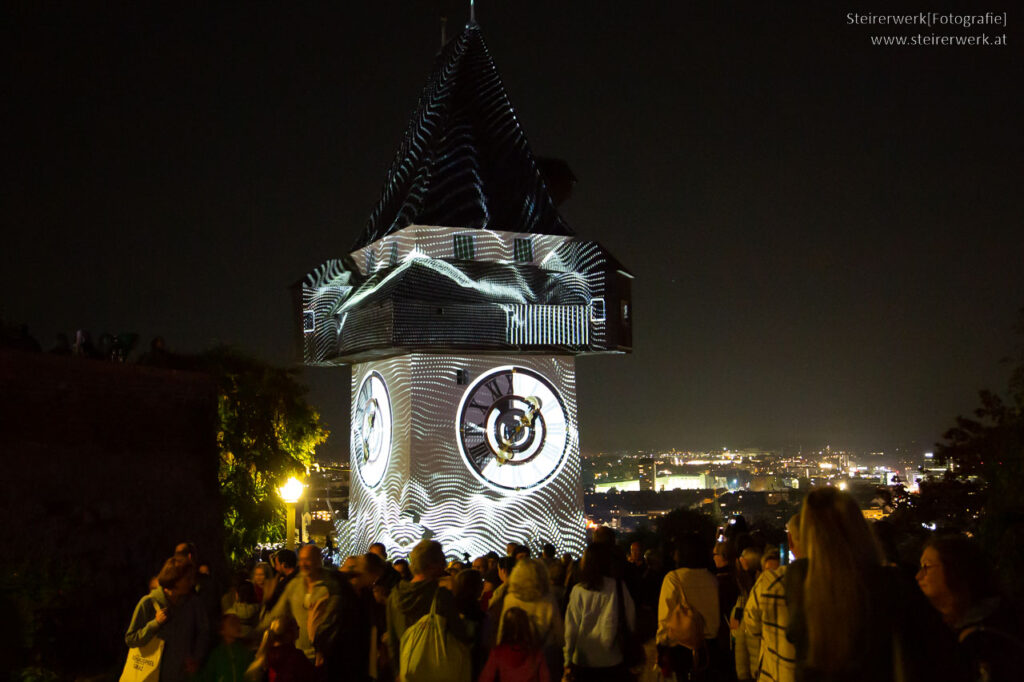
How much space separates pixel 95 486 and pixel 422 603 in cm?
802

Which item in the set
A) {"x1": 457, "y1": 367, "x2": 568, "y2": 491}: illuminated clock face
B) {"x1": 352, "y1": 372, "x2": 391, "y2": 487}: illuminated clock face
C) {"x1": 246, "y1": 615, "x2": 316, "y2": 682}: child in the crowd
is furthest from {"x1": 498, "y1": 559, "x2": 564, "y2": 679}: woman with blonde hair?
{"x1": 352, "y1": 372, "x2": 391, "y2": 487}: illuminated clock face

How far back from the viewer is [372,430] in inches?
1008

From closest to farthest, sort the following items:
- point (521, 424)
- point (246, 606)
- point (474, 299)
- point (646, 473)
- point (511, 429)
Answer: point (246, 606)
point (474, 299)
point (511, 429)
point (521, 424)
point (646, 473)

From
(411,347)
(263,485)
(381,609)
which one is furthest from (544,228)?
(381,609)

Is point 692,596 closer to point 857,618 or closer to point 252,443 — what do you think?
point 857,618

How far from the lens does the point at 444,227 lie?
24.5 m

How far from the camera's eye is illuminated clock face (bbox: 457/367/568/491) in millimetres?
24047

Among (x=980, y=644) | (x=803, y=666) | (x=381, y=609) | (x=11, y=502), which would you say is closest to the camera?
(x=803, y=666)

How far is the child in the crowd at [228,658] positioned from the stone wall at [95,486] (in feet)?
12.0

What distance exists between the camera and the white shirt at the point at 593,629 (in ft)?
22.5

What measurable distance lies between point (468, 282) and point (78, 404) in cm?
1212

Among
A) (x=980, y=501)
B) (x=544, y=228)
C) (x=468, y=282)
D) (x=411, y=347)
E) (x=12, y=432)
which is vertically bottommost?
(x=980, y=501)

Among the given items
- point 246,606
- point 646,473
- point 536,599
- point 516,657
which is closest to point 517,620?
point 516,657

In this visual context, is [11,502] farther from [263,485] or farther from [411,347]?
[411,347]
